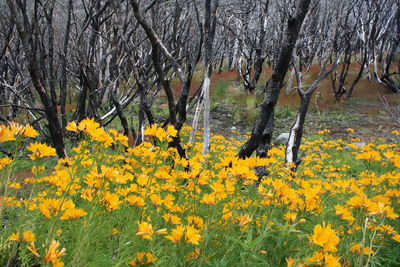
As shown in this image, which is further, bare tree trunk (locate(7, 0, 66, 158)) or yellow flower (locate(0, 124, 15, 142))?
bare tree trunk (locate(7, 0, 66, 158))

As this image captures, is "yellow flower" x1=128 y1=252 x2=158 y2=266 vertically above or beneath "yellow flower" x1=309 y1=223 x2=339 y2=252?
beneath

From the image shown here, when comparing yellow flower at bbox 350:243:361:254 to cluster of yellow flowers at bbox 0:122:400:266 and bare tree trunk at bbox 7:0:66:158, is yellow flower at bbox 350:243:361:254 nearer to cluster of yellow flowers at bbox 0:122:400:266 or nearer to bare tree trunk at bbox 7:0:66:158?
cluster of yellow flowers at bbox 0:122:400:266

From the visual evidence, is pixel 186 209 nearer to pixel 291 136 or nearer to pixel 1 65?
pixel 291 136

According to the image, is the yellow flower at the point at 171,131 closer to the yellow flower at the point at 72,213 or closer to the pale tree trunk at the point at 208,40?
the yellow flower at the point at 72,213

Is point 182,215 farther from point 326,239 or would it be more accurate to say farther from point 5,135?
point 5,135

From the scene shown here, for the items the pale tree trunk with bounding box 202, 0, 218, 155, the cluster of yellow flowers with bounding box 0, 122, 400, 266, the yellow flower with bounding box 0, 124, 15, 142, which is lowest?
the cluster of yellow flowers with bounding box 0, 122, 400, 266

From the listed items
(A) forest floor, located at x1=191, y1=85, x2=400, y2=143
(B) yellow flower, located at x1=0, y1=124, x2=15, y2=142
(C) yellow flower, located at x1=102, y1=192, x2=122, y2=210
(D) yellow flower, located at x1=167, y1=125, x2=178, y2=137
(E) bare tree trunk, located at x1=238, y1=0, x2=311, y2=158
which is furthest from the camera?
(A) forest floor, located at x1=191, y1=85, x2=400, y2=143

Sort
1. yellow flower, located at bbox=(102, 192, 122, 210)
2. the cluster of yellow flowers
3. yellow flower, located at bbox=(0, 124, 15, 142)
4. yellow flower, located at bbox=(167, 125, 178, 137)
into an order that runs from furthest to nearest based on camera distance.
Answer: yellow flower, located at bbox=(167, 125, 178, 137) < yellow flower, located at bbox=(102, 192, 122, 210) < the cluster of yellow flowers < yellow flower, located at bbox=(0, 124, 15, 142)

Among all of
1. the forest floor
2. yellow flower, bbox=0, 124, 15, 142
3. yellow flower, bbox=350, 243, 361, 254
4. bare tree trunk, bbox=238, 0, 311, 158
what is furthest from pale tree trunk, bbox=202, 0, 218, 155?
the forest floor

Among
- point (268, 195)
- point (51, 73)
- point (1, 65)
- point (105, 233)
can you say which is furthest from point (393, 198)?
point (1, 65)

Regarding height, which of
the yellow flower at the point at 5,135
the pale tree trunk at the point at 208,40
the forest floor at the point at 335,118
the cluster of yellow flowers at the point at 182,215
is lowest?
the forest floor at the point at 335,118

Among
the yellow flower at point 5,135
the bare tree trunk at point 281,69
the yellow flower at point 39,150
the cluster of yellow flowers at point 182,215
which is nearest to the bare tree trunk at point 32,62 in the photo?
the cluster of yellow flowers at point 182,215

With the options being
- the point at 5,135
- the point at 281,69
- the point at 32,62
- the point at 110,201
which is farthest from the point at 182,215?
the point at 32,62

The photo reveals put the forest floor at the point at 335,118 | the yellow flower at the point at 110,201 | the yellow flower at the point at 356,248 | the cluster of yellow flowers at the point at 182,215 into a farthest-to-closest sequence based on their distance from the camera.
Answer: the forest floor at the point at 335,118, the yellow flower at the point at 356,248, the yellow flower at the point at 110,201, the cluster of yellow flowers at the point at 182,215
